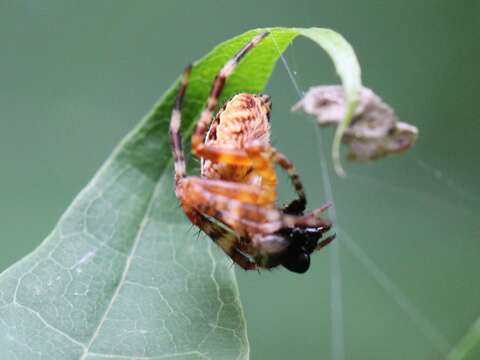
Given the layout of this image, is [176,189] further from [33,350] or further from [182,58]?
[182,58]

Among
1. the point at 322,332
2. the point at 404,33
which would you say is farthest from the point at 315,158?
the point at 404,33

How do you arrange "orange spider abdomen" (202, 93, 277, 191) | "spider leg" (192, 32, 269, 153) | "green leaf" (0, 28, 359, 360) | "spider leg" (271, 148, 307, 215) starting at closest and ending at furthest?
"green leaf" (0, 28, 359, 360) < "spider leg" (192, 32, 269, 153) < "spider leg" (271, 148, 307, 215) < "orange spider abdomen" (202, 93, 277, 191)

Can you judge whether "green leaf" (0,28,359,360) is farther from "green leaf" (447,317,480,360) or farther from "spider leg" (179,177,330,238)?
"green leaf" (447,317,480,360)

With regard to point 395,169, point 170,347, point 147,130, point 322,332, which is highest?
point 147,130

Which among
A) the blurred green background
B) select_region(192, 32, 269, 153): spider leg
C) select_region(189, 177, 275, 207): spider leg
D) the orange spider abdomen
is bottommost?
the blurred green background

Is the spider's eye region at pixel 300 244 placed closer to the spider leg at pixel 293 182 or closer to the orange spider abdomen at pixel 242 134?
the spider leg at pixel 293 182

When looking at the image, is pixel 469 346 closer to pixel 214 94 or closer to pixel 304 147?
pixel 214 94

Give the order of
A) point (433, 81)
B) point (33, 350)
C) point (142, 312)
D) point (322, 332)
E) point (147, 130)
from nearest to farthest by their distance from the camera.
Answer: point (33, 350)
point (142, 312)
point (147, 130)
point (322, 332)
point (433, 81)

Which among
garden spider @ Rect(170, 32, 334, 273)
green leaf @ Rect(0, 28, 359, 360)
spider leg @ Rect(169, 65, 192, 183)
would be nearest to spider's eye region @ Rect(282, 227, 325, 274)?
garden spider @ Rect(170, 32, 334, 273)

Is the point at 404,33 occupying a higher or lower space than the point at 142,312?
lower
